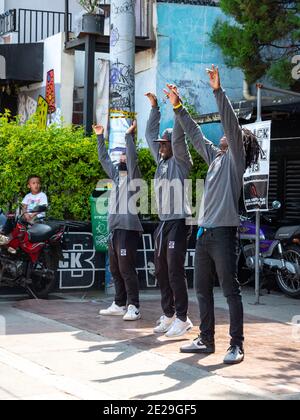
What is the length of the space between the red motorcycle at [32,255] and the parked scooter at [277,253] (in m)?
2.91

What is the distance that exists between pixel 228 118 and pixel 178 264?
1.92 metres

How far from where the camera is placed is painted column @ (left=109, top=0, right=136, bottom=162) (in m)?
11.1

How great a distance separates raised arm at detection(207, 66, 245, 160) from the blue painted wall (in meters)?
7.64

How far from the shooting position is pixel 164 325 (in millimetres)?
8367

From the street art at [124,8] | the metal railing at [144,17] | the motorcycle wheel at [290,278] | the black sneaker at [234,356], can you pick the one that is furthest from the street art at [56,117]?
the black sneaker at [234,356]

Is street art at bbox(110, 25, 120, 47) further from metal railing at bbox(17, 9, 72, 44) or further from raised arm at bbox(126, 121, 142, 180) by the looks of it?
metal railing at bbox(17, 9, 72, 44)

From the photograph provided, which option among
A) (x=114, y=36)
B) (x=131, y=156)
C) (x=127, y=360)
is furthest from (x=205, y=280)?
(x=114, y=36)

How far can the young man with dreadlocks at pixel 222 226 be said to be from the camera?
6.89 m

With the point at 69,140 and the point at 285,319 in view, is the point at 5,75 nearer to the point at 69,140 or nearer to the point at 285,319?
the point at 69,140

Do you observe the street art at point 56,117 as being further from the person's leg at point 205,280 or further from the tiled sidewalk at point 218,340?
the person's leg at point 205,280

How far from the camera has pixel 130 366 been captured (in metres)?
6.82

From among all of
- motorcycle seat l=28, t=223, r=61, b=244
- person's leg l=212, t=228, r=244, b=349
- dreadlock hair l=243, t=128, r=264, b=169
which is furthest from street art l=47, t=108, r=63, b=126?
person's leg l=212, t=228, r=244, b=349

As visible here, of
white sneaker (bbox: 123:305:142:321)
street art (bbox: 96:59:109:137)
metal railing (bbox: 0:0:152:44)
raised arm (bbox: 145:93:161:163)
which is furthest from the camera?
metal railing (bbox: 0:0:152:44)
